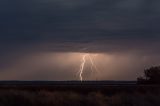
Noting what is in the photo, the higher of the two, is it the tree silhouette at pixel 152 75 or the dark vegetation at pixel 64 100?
the tree silhouette at pixel 152 75

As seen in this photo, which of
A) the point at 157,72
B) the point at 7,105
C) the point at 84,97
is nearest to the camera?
the point at 7,105

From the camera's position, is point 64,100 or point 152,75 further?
point 152,75

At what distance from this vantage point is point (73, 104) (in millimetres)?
46656

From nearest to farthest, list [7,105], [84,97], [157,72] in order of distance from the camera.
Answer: [7,105], [84,97], [157,72]

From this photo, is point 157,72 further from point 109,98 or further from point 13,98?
point 13,98

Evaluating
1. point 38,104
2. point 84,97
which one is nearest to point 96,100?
point 84,97

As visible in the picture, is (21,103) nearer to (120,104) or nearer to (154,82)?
(120,104)

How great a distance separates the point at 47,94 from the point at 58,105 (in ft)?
14.3

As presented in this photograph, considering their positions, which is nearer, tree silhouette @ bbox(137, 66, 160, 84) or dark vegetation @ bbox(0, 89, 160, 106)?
dark vegetation @ bbox(0, 89, 160, 106)

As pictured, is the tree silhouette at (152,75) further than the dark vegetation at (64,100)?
Yes

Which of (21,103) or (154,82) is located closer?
(21,103)

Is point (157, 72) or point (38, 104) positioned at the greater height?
point (157, 72)

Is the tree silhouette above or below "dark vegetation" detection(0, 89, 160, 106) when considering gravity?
above

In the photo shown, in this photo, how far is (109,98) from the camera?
1978 inches
